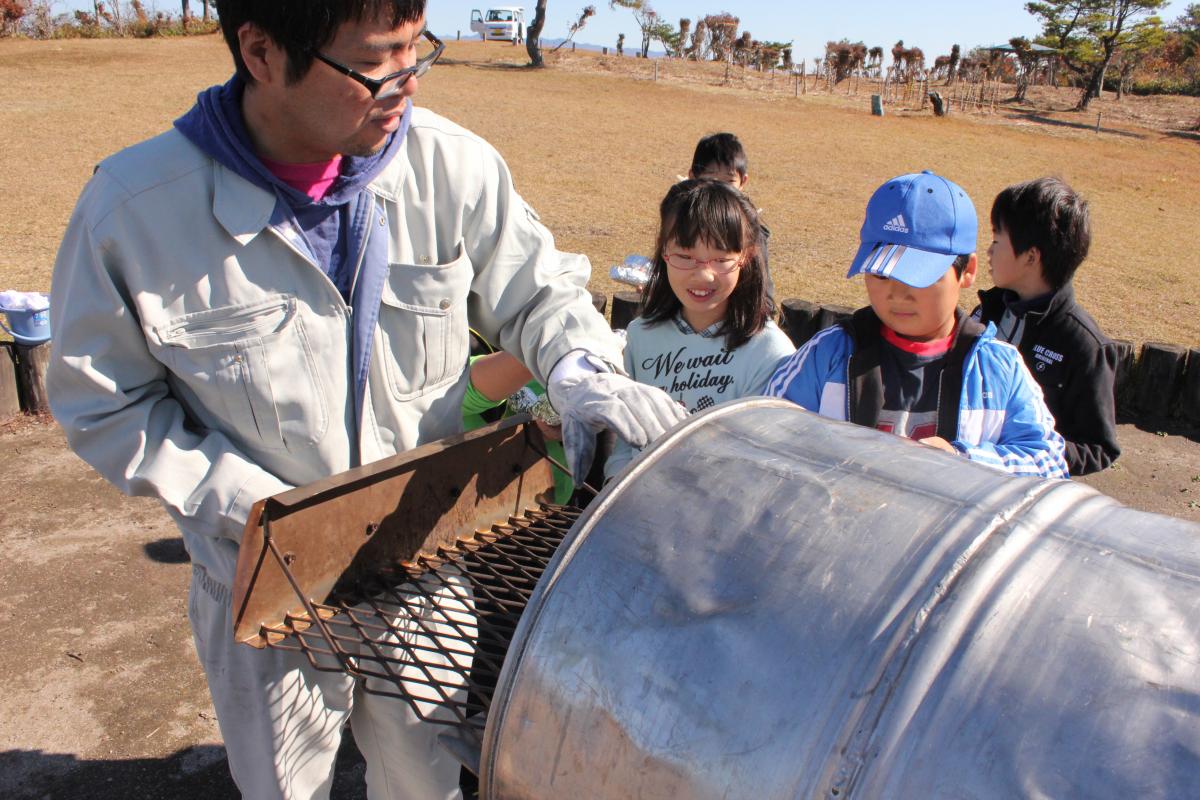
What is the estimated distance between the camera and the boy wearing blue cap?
1.96 metres

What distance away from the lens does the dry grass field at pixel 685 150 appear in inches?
355

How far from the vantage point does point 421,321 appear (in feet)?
5.96

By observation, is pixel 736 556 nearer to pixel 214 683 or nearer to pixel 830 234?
pixel 214 683

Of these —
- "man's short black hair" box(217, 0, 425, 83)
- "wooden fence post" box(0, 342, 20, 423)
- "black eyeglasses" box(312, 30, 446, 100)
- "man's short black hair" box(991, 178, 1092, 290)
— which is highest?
"man's short black hair" box(217, 0, 425, 83)

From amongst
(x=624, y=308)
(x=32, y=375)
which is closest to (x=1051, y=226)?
(x=624, y=308)

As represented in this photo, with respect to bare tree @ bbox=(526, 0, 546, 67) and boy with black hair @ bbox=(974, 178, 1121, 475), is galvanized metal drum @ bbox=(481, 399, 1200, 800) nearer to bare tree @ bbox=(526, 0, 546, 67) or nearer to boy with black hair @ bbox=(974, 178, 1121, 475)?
boy with black hair @ bbox=(974, 178, 1121, 475)

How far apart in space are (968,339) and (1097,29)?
152ft

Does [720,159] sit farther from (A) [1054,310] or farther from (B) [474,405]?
(B) [474,405]

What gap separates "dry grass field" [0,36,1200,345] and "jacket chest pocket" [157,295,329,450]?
5.93 metres

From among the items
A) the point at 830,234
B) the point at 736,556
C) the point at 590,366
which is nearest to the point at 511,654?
the point at 736,556

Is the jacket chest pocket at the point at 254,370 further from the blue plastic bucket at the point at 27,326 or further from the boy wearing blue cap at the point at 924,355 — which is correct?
the blue plastic bucket at the point at 27,326

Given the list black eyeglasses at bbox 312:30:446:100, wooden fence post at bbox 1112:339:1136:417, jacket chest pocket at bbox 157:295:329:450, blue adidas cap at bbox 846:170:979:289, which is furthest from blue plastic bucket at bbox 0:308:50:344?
wooden fence post at bbox 1112:339:1136:417

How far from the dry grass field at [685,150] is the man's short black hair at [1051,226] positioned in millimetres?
4773

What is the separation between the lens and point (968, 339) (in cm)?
202
